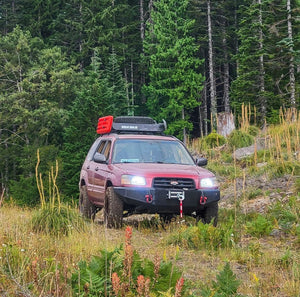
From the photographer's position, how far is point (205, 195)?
9.52m

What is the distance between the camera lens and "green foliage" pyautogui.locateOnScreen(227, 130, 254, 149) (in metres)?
18.6

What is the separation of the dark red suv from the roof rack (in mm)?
72

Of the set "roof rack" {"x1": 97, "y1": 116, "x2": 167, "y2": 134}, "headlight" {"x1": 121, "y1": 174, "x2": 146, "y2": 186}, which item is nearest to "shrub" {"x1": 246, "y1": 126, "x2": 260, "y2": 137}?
"roof rack" {"x1": 97, "y1": 116, "x2": 167, "y2": 134}

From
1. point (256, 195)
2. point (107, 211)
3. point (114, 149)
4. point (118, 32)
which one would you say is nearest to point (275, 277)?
point (107, 211)

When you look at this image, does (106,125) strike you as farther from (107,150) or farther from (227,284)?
(227,284)

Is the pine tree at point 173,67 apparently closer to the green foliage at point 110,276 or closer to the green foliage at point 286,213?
the green foliage at point 286,213

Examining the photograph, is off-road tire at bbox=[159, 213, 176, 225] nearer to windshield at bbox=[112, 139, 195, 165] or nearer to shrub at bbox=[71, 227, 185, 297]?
windshield at bbox=[112, 139, 195, 165]

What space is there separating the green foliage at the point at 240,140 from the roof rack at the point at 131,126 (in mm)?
7098

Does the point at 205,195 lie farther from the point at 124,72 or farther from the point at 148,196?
the point at 124,72

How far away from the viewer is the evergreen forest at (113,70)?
35.5 m

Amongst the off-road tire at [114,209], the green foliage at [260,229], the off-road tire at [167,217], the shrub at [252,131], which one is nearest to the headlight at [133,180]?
the off-road tire at [114,209]

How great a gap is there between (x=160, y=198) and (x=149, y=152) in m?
1.56

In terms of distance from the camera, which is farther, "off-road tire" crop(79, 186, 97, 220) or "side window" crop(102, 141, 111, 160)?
"off-road tire" crop(79, 186, 97, 220)

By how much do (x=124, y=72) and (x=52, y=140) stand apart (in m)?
14.0
